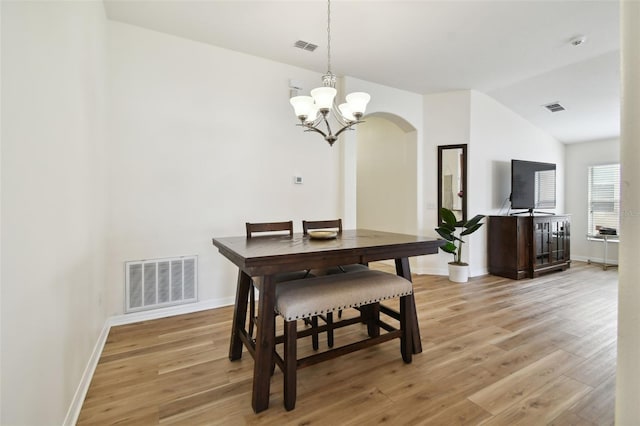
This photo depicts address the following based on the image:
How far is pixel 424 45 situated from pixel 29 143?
11.3ft

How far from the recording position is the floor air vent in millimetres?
2832

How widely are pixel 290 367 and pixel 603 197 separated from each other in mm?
6924

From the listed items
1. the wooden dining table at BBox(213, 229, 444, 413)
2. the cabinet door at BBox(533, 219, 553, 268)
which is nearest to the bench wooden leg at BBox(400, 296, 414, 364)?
the wooden dining table at BBox(213, 229, 444, 413)

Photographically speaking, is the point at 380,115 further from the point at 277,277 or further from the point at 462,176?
the point at 277,277

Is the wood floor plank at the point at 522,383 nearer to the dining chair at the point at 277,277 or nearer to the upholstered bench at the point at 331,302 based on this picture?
the upholstered bench at the point at 331,302

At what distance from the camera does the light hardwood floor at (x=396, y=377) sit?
5.26 feet

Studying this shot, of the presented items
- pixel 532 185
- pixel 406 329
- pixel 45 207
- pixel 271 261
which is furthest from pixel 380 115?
pixel 45 207

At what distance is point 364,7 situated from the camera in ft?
8.45

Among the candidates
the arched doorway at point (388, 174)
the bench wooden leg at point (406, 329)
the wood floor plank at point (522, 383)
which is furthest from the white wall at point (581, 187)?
the bench wooden leg at point (406, 329)

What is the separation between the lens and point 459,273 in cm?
420

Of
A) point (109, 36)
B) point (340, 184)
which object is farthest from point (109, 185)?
point (340, 184)

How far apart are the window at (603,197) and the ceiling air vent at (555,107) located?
1823 mm

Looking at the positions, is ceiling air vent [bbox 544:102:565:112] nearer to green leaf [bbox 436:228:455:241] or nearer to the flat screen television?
the flat screen television

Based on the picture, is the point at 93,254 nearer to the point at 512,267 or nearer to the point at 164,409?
the point at 164,409
